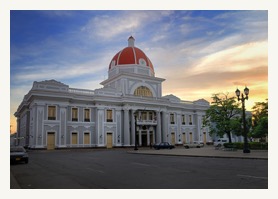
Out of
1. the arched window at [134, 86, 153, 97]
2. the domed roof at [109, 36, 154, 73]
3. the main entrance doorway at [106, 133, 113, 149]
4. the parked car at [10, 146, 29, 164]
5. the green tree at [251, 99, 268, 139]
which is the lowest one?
the main entrance doorway at [106, 133, 113, 149]

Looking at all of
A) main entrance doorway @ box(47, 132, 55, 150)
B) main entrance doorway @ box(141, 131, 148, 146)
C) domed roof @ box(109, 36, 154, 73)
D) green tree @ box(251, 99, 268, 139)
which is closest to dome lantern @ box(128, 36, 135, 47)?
domed roof @ box(109, 36, 154, 73)

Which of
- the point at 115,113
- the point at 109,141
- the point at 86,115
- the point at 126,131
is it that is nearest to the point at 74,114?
the point at 86,115

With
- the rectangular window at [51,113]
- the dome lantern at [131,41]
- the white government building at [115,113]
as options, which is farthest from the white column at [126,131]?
the dome lantern at [131,41]

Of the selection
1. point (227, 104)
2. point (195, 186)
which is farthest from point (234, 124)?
point (195, 186)

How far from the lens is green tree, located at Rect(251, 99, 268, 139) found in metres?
28.7

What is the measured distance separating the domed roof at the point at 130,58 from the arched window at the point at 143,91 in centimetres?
477

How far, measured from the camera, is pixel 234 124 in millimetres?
35375

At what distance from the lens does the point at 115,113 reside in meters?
48.6

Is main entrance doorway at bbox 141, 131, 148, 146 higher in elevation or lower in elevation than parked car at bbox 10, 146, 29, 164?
lower

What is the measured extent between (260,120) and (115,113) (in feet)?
83.9

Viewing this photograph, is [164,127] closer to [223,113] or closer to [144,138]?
[144,138]

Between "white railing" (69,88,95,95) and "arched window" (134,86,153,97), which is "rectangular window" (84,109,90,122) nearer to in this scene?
"white railing" (69,88,95,95)

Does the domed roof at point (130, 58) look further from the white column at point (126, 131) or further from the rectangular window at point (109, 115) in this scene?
the white column at point (126, 131)

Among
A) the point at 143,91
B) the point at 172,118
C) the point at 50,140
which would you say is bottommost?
the point at 50,140
